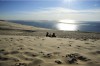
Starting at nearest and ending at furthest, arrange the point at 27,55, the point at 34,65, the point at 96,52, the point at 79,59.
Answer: the point at 34,65
the point at 79,59
the point at 27,55
the point at 96,52

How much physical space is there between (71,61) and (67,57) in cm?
47

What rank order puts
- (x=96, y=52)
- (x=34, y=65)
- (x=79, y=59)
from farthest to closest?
1. (x=96, y=52)
2. (x=79, y=59)
3. (x=34, y=65)

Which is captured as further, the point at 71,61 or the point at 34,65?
the point at 71,61

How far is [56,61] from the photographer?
5695mm

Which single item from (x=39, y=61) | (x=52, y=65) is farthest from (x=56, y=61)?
(x=39, y=61)

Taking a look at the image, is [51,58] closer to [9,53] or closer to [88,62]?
[88,62]

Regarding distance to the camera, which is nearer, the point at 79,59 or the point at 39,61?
the point at 39,61

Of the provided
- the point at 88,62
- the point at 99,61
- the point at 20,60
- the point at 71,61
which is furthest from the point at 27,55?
the point at 99,61

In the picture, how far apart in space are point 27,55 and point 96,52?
3.77m

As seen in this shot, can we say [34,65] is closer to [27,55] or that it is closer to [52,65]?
[52,65]

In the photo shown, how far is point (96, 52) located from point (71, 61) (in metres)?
2.06

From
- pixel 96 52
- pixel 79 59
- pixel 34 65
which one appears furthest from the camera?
pixel 96 52

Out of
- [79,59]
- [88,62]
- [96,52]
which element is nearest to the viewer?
[88,62]

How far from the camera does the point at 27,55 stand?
6480 millimetres
